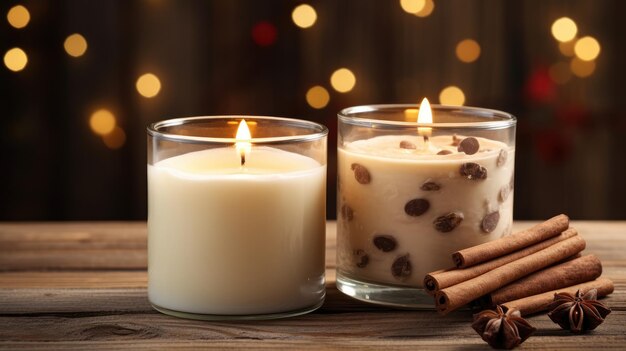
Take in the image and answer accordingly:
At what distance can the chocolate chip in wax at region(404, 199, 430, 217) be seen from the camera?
104 centimetres

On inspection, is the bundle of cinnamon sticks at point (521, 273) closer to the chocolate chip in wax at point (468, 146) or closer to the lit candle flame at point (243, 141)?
the chocolate chip in wax at point (468, 146)

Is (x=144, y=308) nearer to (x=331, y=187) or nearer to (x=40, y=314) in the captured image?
(x=40, y=314)

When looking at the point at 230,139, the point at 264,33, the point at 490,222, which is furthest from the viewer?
the point at 264,33

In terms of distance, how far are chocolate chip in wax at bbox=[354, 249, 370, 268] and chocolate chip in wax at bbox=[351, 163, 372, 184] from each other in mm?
85

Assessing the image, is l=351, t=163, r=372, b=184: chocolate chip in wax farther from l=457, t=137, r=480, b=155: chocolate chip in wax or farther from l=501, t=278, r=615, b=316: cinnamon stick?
l=501, t=278, r=615, b=316: cinnamon stick

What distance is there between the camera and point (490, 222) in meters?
1.08

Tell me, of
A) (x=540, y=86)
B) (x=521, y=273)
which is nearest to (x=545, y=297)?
(x=521, y=273)

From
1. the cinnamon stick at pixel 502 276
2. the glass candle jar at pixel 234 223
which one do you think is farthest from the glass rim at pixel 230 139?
the cinnamon stick at pixel 502 276

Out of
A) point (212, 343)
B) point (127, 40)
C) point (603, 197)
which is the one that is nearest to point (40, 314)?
point (212, 343)

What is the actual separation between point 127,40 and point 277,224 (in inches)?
46.0

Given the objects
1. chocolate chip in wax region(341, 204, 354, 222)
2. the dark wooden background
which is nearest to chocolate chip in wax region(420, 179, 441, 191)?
chocolate chip in wax region(341, 204, 354, 222)

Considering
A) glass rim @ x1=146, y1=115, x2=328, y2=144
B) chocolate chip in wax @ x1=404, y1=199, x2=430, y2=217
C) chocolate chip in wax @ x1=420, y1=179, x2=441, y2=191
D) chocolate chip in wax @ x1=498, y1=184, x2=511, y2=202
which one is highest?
glass rim @ x1=146, y1=115, x2=328, y2=144

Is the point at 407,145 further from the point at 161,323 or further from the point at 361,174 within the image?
the point at 161,323

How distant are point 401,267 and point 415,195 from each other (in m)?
0.09
